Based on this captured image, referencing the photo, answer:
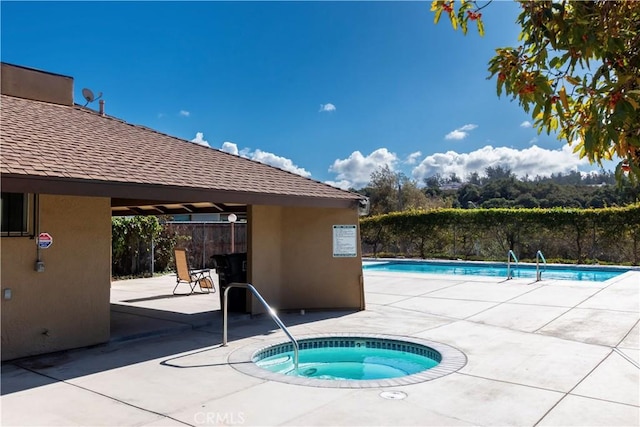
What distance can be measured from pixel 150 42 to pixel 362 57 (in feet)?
25.1

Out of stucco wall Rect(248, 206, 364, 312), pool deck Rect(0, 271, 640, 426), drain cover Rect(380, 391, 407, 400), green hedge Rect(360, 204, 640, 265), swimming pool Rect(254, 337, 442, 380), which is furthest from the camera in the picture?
green hedge Rect(360, 204, 640, 265)

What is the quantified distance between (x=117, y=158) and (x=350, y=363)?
4869mm

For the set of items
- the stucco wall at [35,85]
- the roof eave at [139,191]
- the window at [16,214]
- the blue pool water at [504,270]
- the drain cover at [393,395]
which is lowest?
the drain cover at [393,395]

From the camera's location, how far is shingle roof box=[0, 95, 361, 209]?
6508 mm

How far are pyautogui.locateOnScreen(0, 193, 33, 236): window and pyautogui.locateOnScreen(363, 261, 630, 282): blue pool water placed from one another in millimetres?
15725

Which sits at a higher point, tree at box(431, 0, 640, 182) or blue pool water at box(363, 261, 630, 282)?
tree at box(431, 0, 640, 182)

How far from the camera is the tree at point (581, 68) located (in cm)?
247

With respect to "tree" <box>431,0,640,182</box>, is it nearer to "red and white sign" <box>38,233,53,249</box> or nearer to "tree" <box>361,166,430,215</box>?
"red and white sign" <box>38,233,53,249</box>

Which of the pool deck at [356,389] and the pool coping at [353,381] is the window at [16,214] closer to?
the pool deck at [356,389]

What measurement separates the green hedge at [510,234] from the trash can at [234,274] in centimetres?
1652

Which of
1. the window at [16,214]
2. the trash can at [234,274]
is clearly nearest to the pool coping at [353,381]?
the trash can at [234,274]

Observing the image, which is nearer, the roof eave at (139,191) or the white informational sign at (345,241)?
the roof eave at (139,191)

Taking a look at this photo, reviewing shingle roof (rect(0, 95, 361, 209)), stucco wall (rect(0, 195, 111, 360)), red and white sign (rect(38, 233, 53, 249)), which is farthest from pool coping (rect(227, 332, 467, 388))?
red and white sign (rect(38, 233, 53, 249))

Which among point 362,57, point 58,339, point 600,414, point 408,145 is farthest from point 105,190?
point 408,145
